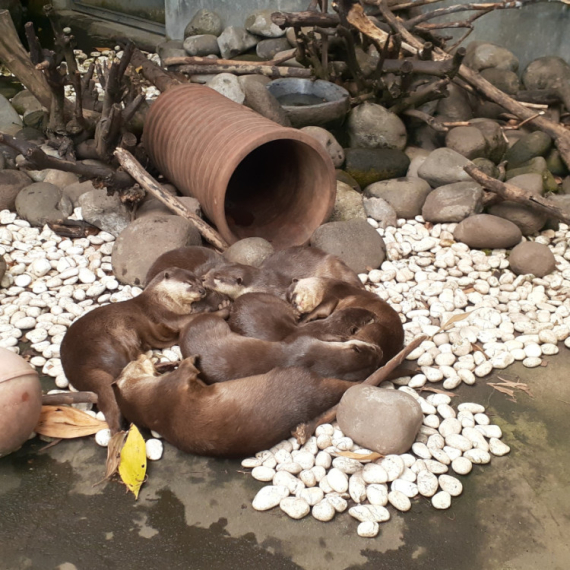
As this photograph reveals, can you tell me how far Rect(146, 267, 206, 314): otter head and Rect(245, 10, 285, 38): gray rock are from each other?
573 cm

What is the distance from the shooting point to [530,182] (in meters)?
5.10

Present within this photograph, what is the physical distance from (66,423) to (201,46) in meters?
6.83

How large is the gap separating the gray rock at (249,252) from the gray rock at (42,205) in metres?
1.47

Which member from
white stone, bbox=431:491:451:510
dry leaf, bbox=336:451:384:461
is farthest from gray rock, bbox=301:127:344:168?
white stone, bbox=431:491:451:510

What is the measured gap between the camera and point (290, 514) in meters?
2.53

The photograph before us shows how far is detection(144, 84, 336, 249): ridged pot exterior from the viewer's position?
14.1 feet

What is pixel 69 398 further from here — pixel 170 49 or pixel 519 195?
pixel 170 49

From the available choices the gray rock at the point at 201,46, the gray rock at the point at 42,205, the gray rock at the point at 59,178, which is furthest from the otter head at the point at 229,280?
the gray rock at the point at 201,46

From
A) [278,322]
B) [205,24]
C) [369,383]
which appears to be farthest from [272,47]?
[369,383]

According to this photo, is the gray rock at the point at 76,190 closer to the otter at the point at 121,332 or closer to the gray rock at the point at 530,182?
the otter at the point at 121,332

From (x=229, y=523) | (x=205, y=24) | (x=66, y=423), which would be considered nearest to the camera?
(x=229, y=523)

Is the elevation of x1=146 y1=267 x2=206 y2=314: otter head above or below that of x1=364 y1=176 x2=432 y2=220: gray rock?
above

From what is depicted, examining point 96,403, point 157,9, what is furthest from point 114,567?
point 157,9

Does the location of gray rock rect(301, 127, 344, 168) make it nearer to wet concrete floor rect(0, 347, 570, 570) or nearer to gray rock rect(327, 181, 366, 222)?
gray rock rect(327, 181, 366, 222)
